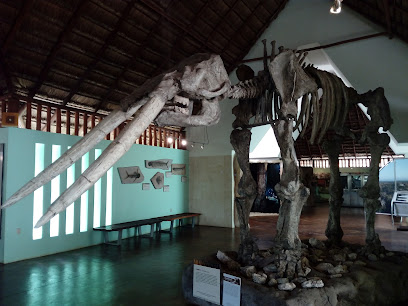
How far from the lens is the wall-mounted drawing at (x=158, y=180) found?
994 centimetres

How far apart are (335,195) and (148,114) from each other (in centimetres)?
412

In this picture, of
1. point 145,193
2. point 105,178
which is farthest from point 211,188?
point 105,178

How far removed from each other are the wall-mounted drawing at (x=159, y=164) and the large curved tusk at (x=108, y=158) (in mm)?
7022

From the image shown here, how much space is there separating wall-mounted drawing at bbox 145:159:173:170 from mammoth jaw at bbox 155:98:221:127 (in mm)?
6538

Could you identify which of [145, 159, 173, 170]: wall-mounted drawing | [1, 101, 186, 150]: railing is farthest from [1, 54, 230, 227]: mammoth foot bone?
[145, 159, 173, 170]: wall-mounted drawing

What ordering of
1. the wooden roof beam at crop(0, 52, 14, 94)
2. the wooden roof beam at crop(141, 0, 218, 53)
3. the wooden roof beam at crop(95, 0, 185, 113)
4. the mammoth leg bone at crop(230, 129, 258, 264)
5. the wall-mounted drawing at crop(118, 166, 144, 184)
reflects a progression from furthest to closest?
the wall-mounted drawing at crop(118, 166, 144, 184)
the wooden roof beam at crop(95, 0, 185, 113)
the wooden roof beam at crop(141, 0, 218, 53)
the wooden roof beam at crop(0, 52, 14, 94)
the mammoth leg bone at crop(230, 129, 258, 264)

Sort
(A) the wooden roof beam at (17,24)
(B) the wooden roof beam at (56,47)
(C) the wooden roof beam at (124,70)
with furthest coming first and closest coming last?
(C) the wooden roof beam at (124,70), (B) the wooden roof beam at (56,47), (A) the wooden roof beam at (17,24)

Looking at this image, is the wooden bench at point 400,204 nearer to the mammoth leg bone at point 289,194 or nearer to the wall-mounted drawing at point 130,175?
the mammoth leg bone at point 289,194

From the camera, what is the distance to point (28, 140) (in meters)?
6.59

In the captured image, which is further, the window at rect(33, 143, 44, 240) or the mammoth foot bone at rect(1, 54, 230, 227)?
the window at rect(33, 143, 44, 240)

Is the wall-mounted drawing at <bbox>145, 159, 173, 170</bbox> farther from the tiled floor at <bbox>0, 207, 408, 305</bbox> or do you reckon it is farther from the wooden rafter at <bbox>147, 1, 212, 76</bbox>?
the wooden rafter at <bbox>147, 1, 212, 76</bbox>

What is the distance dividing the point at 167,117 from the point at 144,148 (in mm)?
6655

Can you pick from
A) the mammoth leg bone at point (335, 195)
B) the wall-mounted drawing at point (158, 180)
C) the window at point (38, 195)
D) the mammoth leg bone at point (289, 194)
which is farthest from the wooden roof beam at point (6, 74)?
the mammoth leg bone at point (335, 195)

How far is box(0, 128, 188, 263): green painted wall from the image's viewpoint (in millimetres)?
6203
